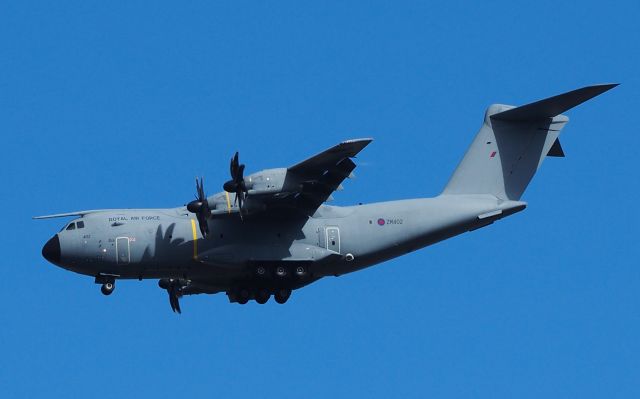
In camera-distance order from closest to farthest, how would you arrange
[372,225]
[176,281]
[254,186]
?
[254,186] → [372,225] → [176,281]

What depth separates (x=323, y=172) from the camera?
73.2ft

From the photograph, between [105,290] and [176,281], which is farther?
[176,281]

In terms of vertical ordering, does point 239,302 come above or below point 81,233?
below

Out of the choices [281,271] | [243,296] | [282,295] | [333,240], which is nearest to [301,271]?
[281,271]

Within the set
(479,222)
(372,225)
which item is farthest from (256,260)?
(479,222)

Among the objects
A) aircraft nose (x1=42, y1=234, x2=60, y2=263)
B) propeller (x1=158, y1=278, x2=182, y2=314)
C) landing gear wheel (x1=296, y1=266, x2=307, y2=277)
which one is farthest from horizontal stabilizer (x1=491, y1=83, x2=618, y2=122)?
aircraft nose (x1=42, y1=234, x2=60, y2=263)

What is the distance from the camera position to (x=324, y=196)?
23062 millimetres

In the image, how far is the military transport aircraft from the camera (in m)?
22.7

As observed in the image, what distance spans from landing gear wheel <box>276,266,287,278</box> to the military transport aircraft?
19 mm

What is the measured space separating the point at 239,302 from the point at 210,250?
1512mm

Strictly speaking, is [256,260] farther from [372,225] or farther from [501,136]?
[501,136]

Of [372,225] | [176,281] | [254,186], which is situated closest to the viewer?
[254,186]

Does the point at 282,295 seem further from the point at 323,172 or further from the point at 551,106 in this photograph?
the point at 551,106

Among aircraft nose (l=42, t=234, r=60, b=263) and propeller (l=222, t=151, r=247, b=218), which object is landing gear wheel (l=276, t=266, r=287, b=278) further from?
aircraft nose (l=42, t=234, r=60, b=263)
